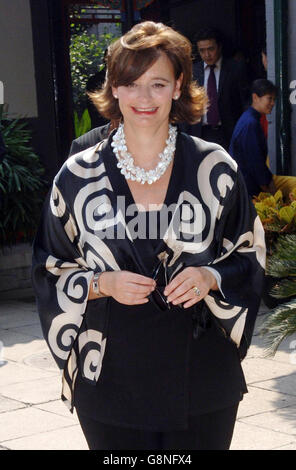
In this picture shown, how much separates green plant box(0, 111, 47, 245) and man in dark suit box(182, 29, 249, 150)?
162 centimetres

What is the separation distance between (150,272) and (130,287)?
14cm

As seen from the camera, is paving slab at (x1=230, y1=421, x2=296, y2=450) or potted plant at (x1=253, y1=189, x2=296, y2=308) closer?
paving slab at (x1=230, y1=421, x2=296, y2=450)

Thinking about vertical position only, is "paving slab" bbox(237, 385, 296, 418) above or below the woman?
below

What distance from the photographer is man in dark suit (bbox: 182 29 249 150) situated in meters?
9.15

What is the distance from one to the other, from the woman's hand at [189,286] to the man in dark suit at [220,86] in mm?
6628

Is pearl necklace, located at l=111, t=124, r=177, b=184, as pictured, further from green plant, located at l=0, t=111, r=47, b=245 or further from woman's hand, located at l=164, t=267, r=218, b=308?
green plant, located at l=0, t=111, r=47, b=245

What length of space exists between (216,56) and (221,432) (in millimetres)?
6966

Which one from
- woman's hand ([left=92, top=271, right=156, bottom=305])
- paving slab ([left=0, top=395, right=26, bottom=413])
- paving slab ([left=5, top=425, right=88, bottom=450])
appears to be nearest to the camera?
woman's hand ([left=92, top=271, right=156, bottom=305])

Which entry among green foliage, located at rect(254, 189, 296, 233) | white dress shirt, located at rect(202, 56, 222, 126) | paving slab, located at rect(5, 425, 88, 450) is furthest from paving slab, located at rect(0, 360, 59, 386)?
white dress shirt, located at rect(202, 56, 222, 126)

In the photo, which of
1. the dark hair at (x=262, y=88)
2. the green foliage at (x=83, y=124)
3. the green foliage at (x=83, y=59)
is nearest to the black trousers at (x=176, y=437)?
the dark hair at (x=262, y=88)

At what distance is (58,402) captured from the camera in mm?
5352

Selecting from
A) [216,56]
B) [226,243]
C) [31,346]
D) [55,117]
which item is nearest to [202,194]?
[226,243]

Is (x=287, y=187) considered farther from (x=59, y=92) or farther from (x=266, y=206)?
(x=59, y=92)

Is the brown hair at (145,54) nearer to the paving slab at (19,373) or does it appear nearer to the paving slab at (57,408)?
the paving slab at (57,408)
